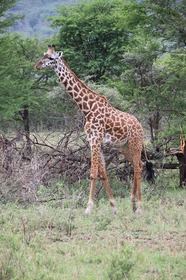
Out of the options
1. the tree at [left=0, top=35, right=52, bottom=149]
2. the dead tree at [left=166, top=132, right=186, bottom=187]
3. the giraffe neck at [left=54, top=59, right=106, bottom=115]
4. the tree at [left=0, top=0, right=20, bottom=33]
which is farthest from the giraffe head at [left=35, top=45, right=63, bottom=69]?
the tree at [left=0, top=0, right=20, bottom=33]

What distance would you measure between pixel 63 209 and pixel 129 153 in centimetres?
198

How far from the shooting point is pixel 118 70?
28.6 m

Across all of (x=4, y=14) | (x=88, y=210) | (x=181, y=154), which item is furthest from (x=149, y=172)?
(x=4, y=14)

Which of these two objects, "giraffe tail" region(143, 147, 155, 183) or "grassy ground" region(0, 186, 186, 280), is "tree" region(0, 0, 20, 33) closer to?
"giraffe tail" region(143, 147, 155, 183)

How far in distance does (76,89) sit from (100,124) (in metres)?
0.89

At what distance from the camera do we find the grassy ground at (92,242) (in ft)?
20.3

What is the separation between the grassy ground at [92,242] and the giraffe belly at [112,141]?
45.2 inches

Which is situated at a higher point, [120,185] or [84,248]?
[84,248]

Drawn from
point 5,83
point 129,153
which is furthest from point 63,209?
point 5,83

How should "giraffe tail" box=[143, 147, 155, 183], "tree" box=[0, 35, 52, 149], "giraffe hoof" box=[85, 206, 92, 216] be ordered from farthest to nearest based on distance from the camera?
"tree" box=[0, 35, 52, 149], "giraffe tail" box=[143, 147, 155, 183], "giraffe hoof" box=[85, 206, 92, 216]

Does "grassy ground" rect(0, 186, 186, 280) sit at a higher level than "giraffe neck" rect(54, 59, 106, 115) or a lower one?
lower

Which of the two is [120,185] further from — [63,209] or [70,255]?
[70,255]

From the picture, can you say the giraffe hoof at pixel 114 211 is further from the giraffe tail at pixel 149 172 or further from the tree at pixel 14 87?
the tree at pixel 14 87

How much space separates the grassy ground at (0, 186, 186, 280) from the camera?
6.18 metres
